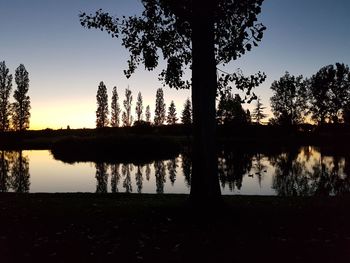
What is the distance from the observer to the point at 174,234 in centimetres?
1057

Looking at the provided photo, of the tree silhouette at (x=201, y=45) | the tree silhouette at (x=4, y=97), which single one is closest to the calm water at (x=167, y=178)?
the tree silhouette at (x=201, y=45)

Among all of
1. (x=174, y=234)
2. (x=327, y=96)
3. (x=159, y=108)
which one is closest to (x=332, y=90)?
(x=327, y=96)

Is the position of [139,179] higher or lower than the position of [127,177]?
lower

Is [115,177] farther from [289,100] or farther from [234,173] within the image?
[289,100]

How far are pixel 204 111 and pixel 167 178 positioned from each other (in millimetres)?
23432

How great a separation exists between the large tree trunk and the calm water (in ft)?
49.4

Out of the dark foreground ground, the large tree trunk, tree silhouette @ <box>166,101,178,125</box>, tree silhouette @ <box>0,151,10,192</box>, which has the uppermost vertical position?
tree silhouette @ <box>166,101,178,125</box>

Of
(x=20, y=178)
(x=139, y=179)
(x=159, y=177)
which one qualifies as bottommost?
(x=139, y=179)

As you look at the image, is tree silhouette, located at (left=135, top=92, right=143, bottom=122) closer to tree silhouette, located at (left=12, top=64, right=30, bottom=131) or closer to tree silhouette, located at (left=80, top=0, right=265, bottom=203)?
tree silhouette, located at (left=12, top=64, right=30, bottom=131)

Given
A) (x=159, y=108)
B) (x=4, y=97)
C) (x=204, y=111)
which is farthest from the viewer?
(x=159, y=108)

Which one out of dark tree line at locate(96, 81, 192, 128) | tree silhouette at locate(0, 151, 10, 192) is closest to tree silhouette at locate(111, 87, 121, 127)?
dark tree line at locate(96, 81, 192, 128)

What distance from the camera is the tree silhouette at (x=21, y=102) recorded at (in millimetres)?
101938

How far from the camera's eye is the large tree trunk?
1266cm

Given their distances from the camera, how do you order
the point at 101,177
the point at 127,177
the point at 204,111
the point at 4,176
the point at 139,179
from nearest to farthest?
the point at 204,111, the point at 139,179, the point at 101,177, the point at 127,177, the point at 4,176
